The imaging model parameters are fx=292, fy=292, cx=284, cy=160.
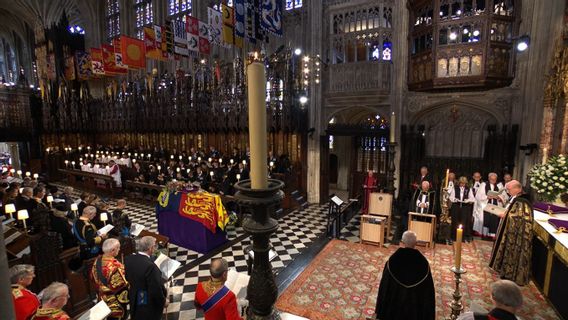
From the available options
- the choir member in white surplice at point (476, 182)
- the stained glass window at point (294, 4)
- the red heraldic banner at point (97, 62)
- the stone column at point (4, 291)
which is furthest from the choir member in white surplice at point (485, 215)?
the red heraldic banner at point (97, 62)

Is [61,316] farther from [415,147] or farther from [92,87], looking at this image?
[92,87]

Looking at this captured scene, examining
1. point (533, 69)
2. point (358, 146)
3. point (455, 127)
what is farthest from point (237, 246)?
point (533, 69)

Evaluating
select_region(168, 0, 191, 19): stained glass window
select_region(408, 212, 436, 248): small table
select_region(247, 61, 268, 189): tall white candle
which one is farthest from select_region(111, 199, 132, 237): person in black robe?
select_region(168, 0, 191, 19): stained glass window

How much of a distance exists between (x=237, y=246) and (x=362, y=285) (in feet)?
12.4

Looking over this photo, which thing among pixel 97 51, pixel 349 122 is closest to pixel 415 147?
pixel 349 122

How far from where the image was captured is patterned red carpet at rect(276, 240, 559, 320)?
15.6 feet

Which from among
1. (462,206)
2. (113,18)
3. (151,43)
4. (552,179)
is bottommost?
(462,206)

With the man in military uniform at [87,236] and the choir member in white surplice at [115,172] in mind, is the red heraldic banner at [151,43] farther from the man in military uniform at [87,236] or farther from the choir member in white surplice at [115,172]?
the man in military uniform at [87,236]

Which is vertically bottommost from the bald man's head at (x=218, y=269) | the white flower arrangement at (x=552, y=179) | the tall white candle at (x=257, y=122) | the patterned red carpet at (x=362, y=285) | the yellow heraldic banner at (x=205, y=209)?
the patterned red carpet at (x=362, y=285)

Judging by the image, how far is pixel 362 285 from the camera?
559cm

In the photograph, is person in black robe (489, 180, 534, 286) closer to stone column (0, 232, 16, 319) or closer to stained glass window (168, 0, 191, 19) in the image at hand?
stone column (0, 232, 16, 319)

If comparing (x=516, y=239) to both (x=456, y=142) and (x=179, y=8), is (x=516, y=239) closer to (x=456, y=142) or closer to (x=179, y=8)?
(x=456, y=142)

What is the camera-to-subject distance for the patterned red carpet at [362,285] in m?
4.76

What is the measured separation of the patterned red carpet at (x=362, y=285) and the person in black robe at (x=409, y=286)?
50.2 inches
